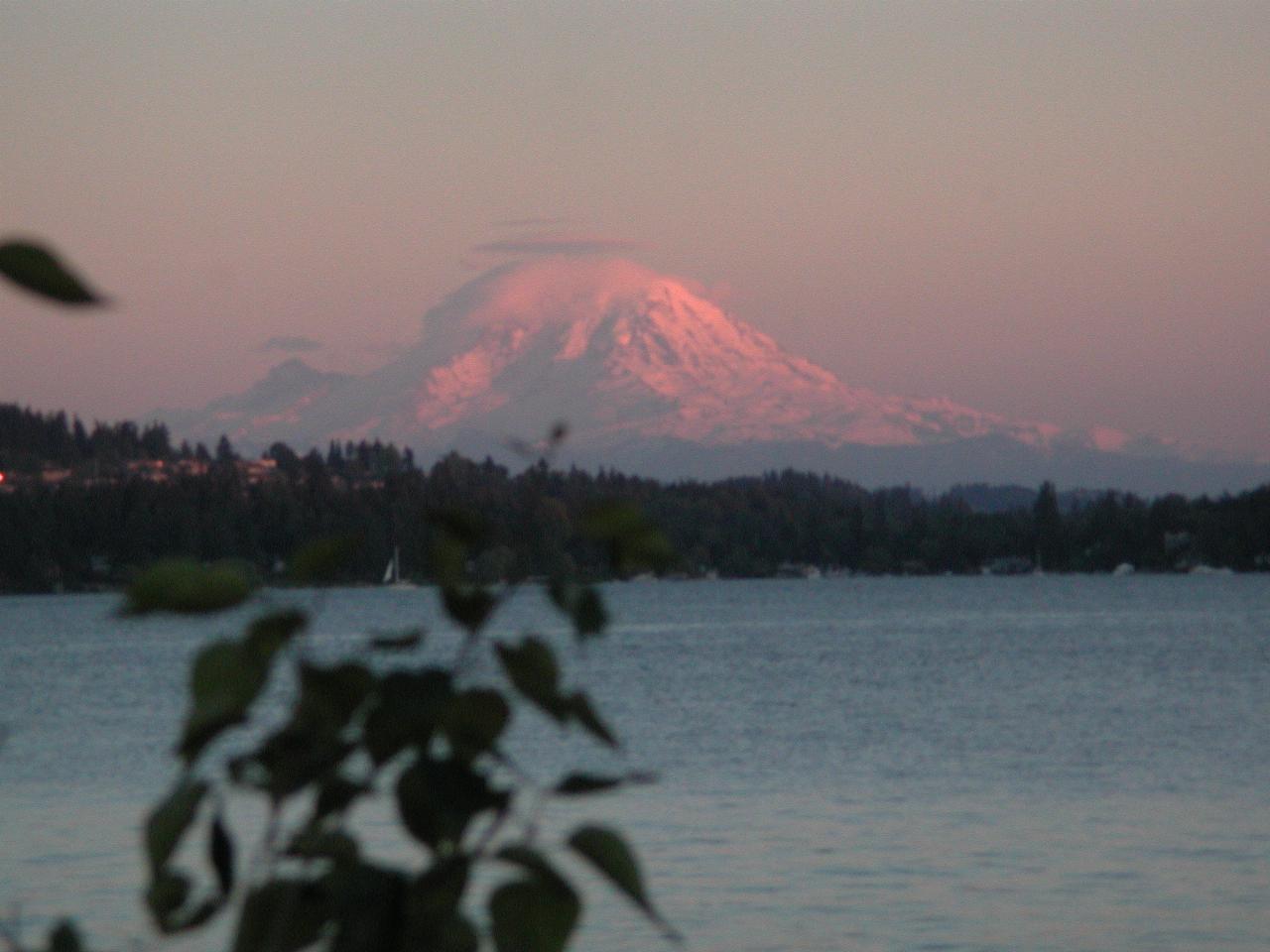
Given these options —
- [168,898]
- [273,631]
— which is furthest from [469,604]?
[168,898]

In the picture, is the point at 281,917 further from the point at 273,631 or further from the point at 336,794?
the point at 273,631

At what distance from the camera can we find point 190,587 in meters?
1.75

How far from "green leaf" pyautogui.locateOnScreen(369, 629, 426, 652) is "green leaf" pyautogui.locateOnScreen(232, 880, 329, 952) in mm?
229

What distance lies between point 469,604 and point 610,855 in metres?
0.25

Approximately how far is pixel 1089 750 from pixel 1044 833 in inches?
646

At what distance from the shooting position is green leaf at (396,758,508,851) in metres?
1.86

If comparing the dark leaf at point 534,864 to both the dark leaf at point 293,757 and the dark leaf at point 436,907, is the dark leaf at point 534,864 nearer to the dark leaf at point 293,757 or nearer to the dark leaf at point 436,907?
the dark leaf at point 436,907

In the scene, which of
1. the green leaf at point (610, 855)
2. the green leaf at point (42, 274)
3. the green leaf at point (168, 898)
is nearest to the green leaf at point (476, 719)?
the green leaf at point (610, 855)

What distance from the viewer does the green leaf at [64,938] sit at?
214 cm

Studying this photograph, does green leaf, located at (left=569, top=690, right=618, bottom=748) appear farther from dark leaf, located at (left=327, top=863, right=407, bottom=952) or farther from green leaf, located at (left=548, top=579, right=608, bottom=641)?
dark leaf, located at (left=327, top=863, right=407, bottom=952)

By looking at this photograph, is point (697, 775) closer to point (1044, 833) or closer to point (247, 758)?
point (1044, 833)

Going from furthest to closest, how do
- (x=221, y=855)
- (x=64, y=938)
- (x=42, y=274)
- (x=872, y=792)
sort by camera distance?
(x=872, y=792) → (x=64, y=938) → (x=221, y=855) → (x=42, y=274)

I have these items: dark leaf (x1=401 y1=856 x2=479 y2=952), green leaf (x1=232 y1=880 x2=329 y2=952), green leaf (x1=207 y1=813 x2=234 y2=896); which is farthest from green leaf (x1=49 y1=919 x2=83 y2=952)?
dark leaf (x1=401 y1=856 x2=479 y2=952)

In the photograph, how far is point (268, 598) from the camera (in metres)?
1.78
